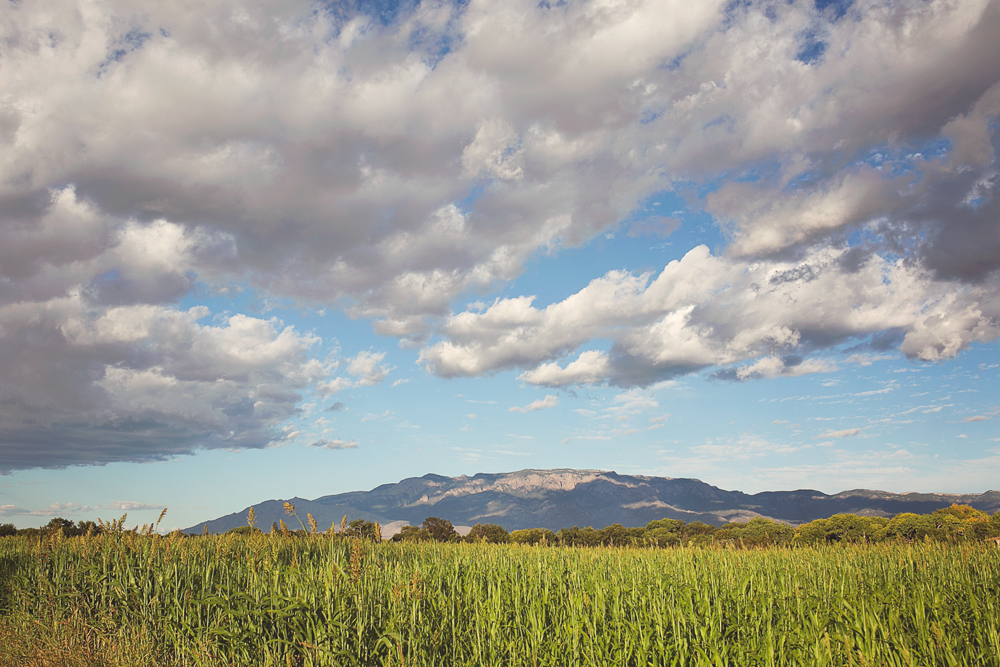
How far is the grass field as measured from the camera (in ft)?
20.7

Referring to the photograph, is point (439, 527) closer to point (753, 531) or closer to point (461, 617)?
point (753, 531)

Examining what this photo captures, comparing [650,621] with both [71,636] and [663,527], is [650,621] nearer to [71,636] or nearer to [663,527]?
[71,636]

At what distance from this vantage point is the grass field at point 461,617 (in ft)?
20.7

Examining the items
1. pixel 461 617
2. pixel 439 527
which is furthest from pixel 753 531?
→ pixel 461 617

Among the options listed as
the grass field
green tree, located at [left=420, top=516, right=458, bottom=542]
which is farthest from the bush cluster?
the grass field

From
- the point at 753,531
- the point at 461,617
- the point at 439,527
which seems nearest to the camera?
the point at 461,617

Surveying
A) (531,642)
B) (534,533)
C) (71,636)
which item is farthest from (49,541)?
(534,533)

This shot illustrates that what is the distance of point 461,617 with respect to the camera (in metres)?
7.54

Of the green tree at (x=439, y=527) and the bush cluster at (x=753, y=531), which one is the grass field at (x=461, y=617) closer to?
the bush cluster at (x=753, y=531)

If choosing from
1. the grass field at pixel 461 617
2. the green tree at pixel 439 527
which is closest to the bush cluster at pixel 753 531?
the green tree at pixel 439 527

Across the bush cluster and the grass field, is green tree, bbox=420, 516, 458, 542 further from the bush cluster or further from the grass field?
the grass field

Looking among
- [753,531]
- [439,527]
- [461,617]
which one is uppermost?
[461,617]

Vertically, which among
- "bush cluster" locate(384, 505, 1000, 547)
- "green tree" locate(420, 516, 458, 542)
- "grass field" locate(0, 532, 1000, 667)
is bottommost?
"bush cluster" locate(384, 505, 1000, 547)

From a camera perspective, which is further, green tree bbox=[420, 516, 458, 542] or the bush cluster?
green tree bbox=[420, 516, 458, 542]
